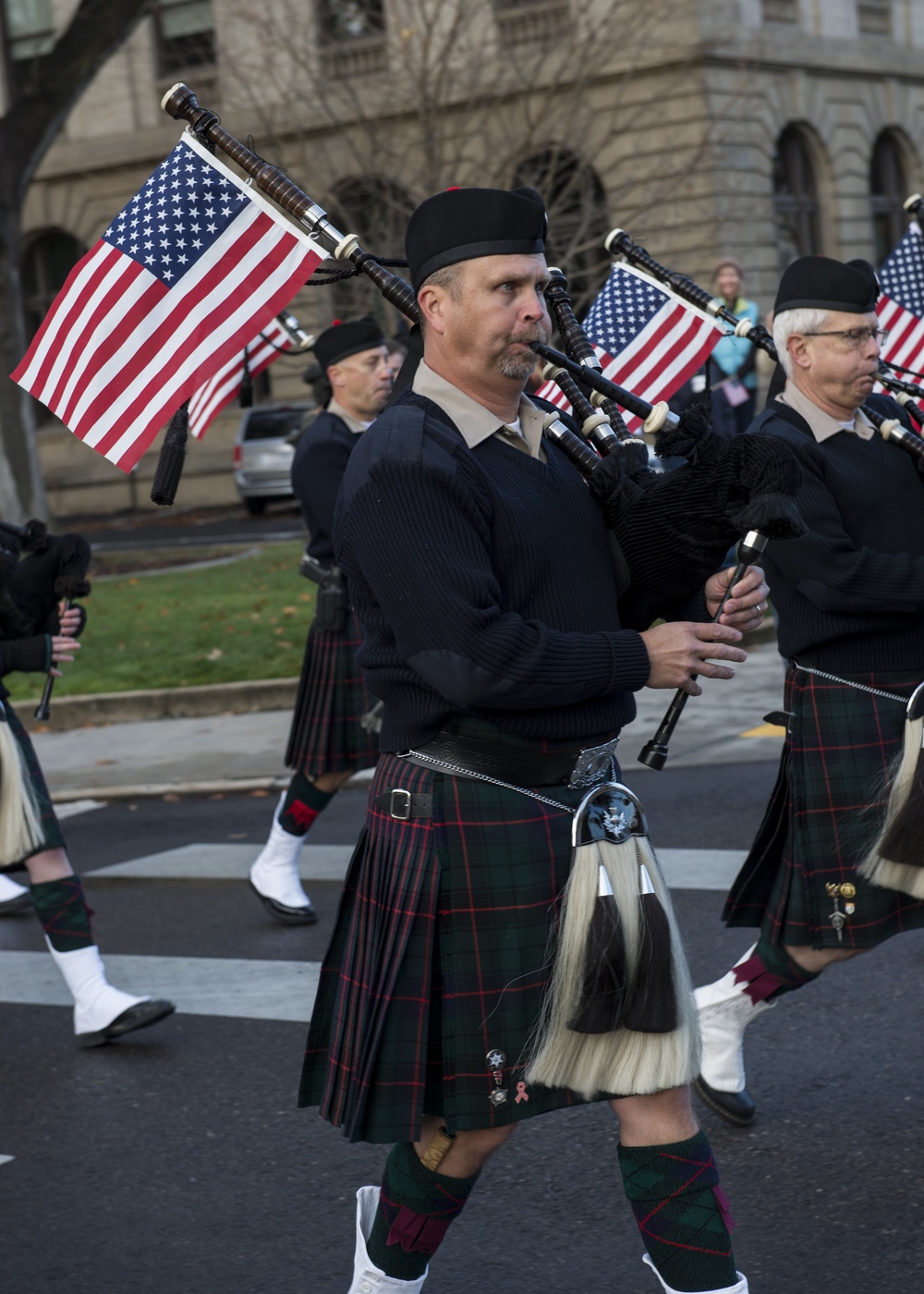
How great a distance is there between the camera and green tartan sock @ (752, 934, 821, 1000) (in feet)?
13.3

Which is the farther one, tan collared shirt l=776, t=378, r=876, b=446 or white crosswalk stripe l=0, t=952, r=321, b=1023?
white crosswalk stripe l=0, t=952, r=321, b=1023

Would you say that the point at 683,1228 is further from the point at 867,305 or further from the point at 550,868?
the point at 867,305

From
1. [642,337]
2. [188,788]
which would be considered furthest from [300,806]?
[188,788]

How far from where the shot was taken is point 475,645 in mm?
2643

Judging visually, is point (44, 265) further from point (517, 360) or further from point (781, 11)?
point (517, 360)

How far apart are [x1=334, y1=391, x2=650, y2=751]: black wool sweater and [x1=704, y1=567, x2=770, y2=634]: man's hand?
0.18 m

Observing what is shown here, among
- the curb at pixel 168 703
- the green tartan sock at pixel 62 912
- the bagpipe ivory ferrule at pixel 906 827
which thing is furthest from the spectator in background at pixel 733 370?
the bagpipe ivory ferrule at pixel 906 827

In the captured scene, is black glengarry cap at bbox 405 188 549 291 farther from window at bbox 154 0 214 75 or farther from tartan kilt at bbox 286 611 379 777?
window at bbox 154 0 214 75

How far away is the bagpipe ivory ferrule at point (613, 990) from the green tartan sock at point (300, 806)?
3446mm

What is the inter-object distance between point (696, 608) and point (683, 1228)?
101 cm

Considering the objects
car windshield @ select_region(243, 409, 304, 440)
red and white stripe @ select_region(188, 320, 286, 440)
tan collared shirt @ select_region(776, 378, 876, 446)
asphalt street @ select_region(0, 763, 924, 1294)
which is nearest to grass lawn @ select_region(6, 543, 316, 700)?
red and white stripe @ select_region(188, 320, 286, 440)

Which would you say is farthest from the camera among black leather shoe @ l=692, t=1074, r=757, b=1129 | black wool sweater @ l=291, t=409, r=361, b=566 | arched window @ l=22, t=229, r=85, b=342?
arched window @ l=22, t=229, r=85, b=342

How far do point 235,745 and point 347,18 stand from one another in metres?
11.8

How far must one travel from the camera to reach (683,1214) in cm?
270
